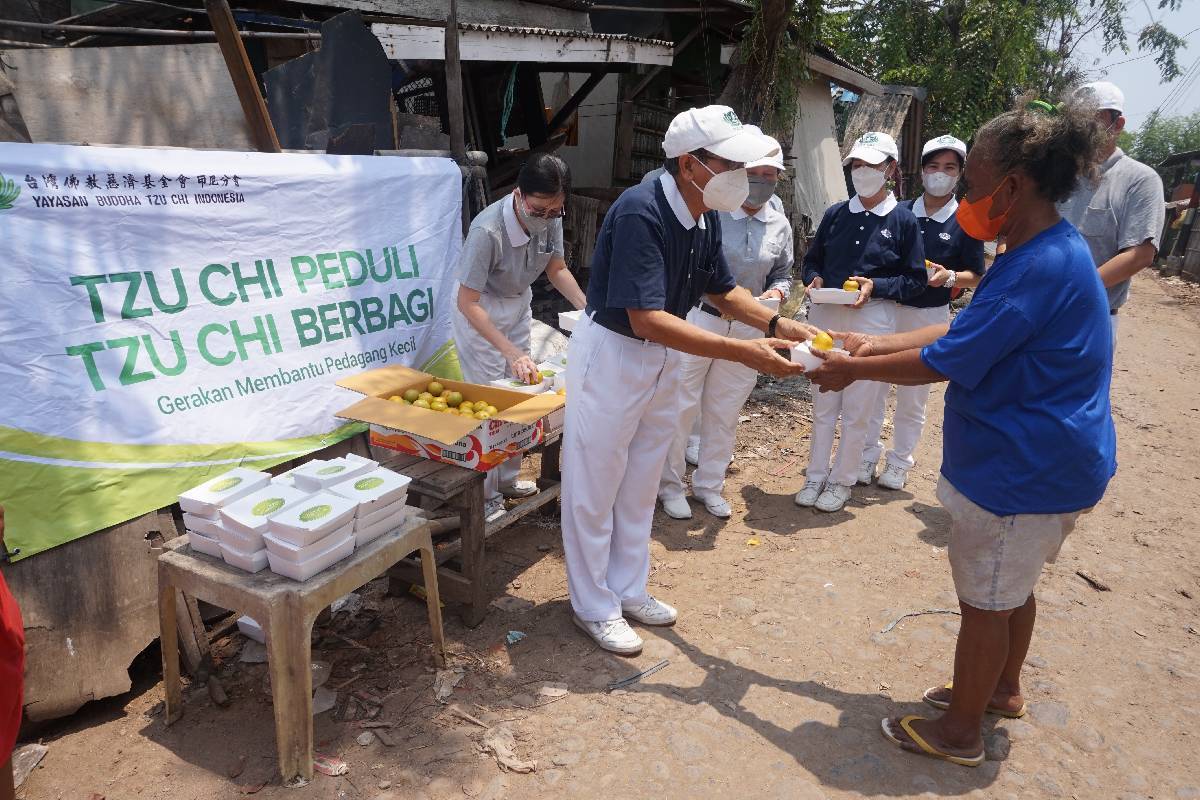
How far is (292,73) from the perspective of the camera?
4.59 m

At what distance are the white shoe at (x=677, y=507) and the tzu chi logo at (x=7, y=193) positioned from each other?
3697 millimetres

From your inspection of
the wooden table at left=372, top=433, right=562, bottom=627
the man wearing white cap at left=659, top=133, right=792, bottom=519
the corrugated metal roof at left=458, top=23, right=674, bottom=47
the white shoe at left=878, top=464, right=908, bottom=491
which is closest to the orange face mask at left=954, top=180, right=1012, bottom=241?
the man wearing white cap at left=659, top=133, right=792, bottom=519

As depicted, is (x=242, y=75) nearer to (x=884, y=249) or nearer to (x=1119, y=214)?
(x=884, y=249)

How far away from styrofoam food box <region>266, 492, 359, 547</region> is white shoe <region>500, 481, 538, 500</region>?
83.3 inches

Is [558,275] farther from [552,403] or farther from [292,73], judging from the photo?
[292,73]

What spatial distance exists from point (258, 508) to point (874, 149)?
13.1 ft

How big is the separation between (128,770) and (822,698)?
2727 mm

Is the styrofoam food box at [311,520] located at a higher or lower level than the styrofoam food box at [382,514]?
higher

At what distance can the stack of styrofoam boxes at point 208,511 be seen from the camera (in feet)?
8.71

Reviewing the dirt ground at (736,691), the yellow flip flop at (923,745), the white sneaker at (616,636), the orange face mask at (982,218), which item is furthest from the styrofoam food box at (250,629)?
the orange face mask at (982,218)

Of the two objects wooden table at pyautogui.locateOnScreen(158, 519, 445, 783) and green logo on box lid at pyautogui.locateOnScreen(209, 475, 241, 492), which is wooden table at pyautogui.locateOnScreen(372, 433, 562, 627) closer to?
wooden table at pyautogui.locateOnScreen(158, 519, 445, 783)

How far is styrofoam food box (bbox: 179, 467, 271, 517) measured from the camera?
2.66 metres

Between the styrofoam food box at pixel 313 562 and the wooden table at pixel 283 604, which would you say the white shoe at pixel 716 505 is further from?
the styrofoam food box at pixel 313 562

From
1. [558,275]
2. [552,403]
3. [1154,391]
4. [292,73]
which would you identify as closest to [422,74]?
[292,73]
